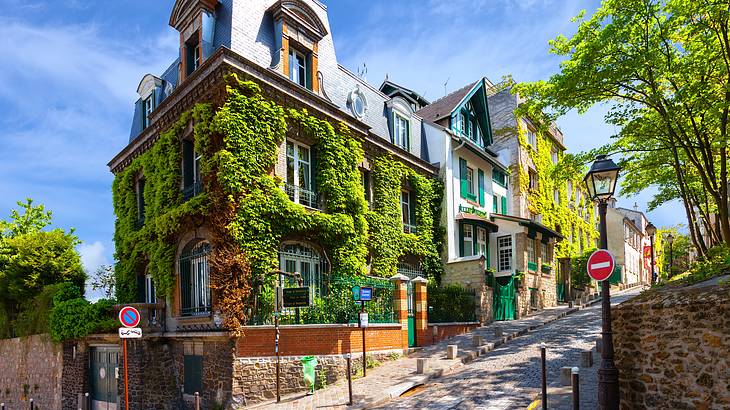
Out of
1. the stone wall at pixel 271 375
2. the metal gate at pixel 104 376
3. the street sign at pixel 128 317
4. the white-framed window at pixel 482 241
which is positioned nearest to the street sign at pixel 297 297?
the stone wall at pixel 271 375

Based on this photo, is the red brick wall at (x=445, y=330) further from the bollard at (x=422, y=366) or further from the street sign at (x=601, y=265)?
the street sign at (x=601, y=265)

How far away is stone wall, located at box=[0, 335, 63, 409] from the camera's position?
19.9 metres

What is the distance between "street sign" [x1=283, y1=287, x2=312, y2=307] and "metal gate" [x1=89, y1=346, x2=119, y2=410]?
6972 mm

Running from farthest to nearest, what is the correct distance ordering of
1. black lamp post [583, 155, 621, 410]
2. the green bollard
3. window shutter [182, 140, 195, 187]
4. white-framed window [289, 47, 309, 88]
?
white-framed window [289, 47, 309, 88] < window shutter [182, 140, 195, 187] < the green bollard < black lamp post [583, 155, 621, 410]

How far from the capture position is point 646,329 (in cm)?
905

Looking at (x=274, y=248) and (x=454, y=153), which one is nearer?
(x=274, y=248)

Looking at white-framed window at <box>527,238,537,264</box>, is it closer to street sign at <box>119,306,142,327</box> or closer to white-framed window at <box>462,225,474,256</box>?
white-framed window at <box>462,225,474,256</box>

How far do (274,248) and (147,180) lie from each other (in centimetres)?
666

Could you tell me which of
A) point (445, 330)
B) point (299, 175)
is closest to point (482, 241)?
point (445, 330)

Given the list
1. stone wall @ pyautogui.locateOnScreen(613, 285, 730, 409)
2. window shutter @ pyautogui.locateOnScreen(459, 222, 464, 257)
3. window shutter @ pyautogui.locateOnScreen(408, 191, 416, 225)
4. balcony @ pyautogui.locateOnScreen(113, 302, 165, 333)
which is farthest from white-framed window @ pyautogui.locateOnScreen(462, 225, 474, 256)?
stone wall @ pyautogui.locateOnScreen(613, 285, 730, 409)

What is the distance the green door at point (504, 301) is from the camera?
22719mm

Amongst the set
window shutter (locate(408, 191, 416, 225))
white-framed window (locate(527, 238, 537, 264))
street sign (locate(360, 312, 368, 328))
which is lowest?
street sign (locate(360, 312, 368, 328))

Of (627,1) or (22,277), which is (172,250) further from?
(627,1)

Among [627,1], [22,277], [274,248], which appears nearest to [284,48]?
[274,248]
